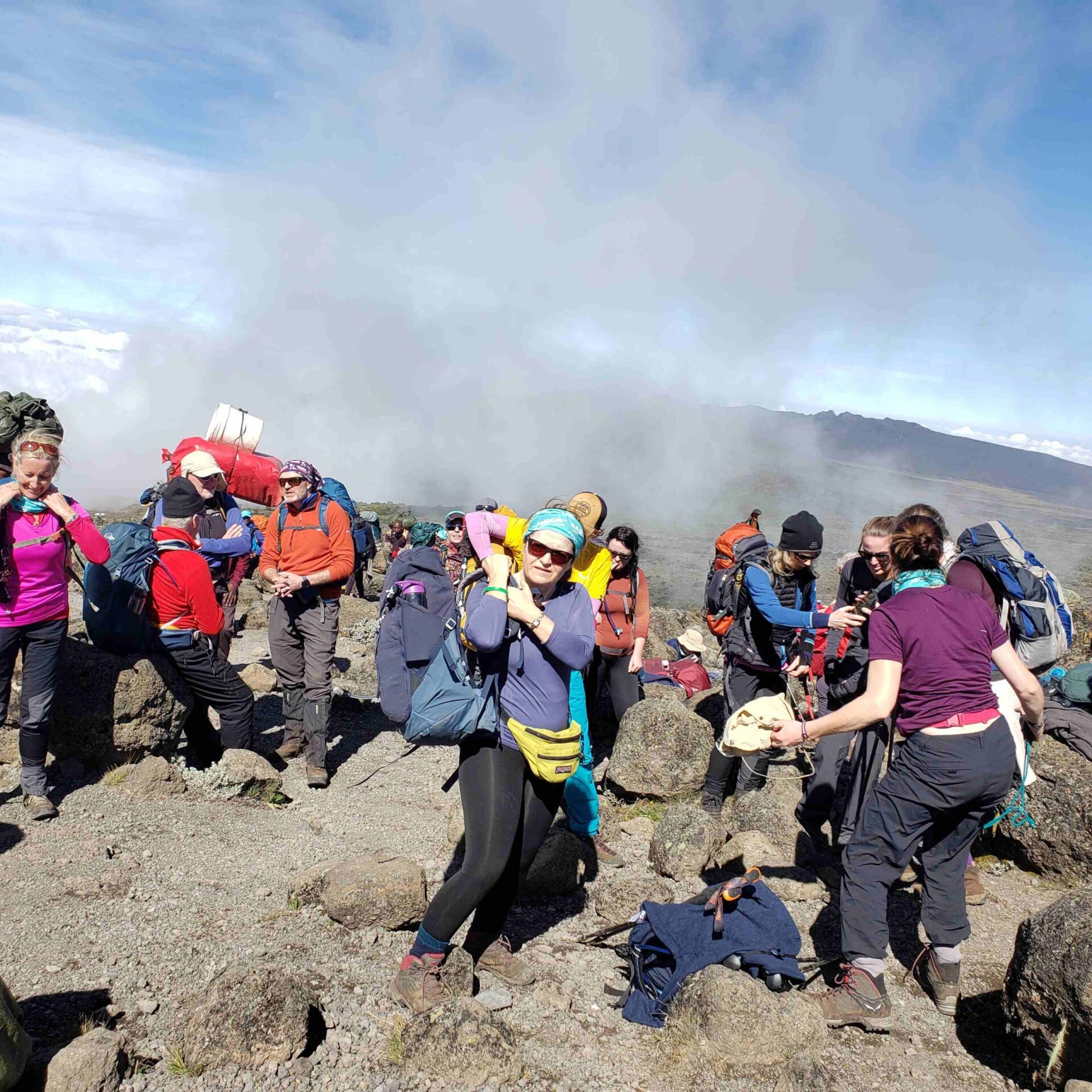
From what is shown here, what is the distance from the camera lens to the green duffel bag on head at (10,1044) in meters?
2.65

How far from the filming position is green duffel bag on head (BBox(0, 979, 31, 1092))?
8.69 feet

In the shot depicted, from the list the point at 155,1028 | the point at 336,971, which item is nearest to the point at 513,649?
the point at 336,971

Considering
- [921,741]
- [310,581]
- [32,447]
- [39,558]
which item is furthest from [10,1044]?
[310,581]

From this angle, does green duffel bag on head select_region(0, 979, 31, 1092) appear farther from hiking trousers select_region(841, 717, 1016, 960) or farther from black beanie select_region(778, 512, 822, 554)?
black beanie select_region(778, 512, 822, 554)

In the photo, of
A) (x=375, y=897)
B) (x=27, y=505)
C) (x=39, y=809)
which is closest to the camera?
(x=375, y=897)

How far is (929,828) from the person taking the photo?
3.67 m

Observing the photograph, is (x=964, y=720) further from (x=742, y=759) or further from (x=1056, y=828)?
(x=742, y=759)

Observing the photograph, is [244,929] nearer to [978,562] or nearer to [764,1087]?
[764,1087]

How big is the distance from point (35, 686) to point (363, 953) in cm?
253

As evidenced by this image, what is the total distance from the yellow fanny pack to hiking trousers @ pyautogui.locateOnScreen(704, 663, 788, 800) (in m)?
2.75

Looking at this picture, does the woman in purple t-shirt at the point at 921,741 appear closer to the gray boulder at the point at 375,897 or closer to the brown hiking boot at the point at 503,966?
the brown hiking boot at the point at 503,966

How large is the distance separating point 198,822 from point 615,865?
2.55 m

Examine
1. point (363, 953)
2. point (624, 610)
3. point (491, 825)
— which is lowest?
point (363, 953)

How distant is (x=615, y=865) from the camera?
5242 millimetres
